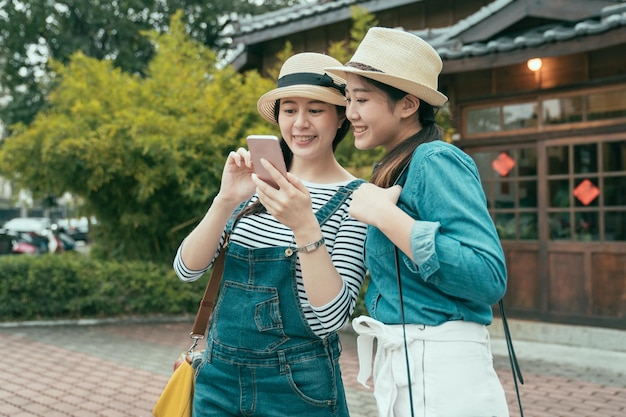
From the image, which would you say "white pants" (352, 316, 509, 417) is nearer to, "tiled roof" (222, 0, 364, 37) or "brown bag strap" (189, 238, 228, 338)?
"brown bag strap" (189, 238, 228, 338)

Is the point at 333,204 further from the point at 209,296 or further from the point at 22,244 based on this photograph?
the point at 22,244

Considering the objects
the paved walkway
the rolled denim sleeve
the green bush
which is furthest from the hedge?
the rolled denim sleeve

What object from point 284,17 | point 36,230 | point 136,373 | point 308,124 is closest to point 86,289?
point 136,373

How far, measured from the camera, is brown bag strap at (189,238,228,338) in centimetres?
205

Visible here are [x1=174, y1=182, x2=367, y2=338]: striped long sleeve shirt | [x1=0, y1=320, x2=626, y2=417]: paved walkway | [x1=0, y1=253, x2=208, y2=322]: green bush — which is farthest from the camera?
[x1=0, y1=253, x2=208, y2=322]: green bush

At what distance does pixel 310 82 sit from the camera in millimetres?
2027

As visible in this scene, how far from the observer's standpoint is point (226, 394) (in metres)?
1.91

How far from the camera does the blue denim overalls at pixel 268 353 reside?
6.14 feet

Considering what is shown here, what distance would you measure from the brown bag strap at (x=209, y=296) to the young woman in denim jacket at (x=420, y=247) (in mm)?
553

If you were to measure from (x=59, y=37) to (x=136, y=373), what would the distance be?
59.3 ft

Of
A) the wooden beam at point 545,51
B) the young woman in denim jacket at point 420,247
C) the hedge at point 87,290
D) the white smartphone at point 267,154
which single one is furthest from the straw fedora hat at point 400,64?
the hedge at point 87,290

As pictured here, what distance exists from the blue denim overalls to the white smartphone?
0.31 metres

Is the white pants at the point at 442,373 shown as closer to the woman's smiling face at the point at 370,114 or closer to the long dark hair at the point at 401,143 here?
the long dark hair at the point at 401,143

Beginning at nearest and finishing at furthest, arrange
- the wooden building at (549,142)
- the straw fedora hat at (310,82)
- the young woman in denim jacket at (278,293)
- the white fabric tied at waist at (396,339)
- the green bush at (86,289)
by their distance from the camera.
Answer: the white fabric tied at waist at (396,339)
the young woman in denim jacket at (278,293)
the straw fedora hat at (310,82)
the wooden building at (549,142)
the green bush at (86,289)
